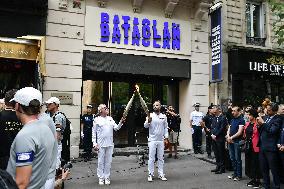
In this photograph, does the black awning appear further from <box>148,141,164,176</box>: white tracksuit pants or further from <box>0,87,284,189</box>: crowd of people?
<box>148,141,164,176</box>: white tracksuit pants

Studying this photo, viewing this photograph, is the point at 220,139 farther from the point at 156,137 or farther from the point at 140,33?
the point at 140,33

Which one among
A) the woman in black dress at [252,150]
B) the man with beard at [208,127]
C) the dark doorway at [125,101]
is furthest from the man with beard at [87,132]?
the woman in black dress at [252,150]

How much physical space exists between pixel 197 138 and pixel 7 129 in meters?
Answer: 9.60

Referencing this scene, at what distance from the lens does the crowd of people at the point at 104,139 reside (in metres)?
2.62

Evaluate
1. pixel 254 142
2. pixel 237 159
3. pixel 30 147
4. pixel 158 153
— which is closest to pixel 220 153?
pixel 237 159

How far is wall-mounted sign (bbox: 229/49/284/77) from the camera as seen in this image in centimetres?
1438

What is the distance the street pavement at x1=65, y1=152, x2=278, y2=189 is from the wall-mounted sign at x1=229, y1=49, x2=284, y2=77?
5.26m

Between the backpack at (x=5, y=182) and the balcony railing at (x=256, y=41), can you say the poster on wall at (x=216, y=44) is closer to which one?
the balcony railing at (x=256, y=41)

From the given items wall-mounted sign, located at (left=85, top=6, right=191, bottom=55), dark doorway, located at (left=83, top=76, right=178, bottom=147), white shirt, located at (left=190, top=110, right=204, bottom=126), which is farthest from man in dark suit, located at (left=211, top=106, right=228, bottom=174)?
wall-mounted sign, located at (left=85, top=6, right=191, bottom=55)

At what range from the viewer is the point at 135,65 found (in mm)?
12586

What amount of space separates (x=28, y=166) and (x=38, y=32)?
364 inches

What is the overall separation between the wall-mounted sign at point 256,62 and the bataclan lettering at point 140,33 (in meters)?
2.97

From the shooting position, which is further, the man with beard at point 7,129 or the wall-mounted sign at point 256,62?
the wall-mounted sign at point 256,62

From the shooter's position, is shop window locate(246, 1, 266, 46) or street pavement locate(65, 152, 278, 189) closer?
street pavement locate(65, 152, 278, 189)
